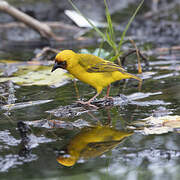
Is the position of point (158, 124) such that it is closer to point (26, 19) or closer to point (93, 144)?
point (93, 144)

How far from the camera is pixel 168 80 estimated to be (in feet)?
16.1

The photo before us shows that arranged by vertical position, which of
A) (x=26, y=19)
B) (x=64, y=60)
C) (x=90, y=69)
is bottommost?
(x=90, y=69)

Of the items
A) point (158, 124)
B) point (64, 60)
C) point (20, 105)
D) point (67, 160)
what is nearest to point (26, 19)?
point (64, 60)

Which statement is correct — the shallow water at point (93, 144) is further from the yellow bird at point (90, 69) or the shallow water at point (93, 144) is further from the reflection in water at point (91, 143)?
the yellow bird at point (90, 69)

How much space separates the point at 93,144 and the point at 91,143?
0.03 metres

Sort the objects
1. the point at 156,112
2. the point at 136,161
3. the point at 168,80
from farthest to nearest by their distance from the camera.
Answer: the point at 168,80 < the point at 156,112 < the point at 136,161

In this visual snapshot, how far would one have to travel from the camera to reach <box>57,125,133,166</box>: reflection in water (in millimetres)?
2518

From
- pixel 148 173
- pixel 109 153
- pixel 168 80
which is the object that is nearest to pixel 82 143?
pixel 109 153

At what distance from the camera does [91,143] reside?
2.77 meters

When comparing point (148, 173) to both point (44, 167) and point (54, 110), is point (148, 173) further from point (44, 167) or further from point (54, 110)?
point (54, 110)

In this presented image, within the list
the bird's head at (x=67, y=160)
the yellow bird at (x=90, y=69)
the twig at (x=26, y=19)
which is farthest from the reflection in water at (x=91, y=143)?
the twig at (x=26, y=19)

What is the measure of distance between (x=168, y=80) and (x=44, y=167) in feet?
9.71

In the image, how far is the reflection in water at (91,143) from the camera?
2.52m

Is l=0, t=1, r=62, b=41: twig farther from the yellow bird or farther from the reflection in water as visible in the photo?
the reflection in water
